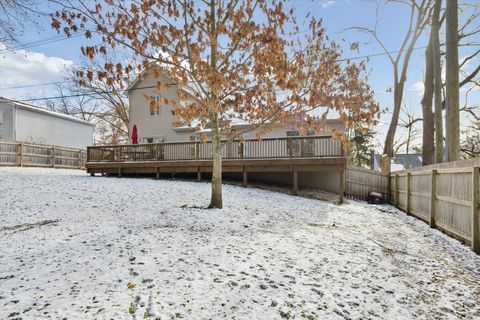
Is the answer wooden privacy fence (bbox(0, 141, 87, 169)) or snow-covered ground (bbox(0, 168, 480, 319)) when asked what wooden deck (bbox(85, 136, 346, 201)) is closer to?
snow-covered ground (bbox(0, 168, 480, 319))

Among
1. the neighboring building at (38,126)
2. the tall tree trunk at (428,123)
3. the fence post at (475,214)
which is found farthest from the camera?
the neighboring building at (38,126)

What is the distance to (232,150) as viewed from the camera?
13.3 meters

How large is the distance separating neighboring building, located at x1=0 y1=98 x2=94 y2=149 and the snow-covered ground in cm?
1647

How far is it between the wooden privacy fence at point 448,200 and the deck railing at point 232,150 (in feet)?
10.0

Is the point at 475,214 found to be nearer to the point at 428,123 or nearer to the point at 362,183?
the point at 428,123

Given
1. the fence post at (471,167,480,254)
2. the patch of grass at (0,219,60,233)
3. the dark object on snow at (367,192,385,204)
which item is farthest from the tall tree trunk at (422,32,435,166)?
the patch of grass at (0,219,60,233)

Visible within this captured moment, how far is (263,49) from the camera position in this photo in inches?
246

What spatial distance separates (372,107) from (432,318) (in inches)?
162

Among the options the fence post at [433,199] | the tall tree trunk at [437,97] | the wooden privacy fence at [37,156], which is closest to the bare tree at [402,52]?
the tall tree trunk at [437,97]

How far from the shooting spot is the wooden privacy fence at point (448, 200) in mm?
5145

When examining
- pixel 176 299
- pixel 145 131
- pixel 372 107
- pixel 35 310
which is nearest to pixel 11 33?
pixel 35 310

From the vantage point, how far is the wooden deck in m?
11.5

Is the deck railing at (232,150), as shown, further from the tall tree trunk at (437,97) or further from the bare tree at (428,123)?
the bare tree at (428,123)

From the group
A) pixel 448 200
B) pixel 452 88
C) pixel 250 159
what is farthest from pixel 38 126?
pixel 448 200
